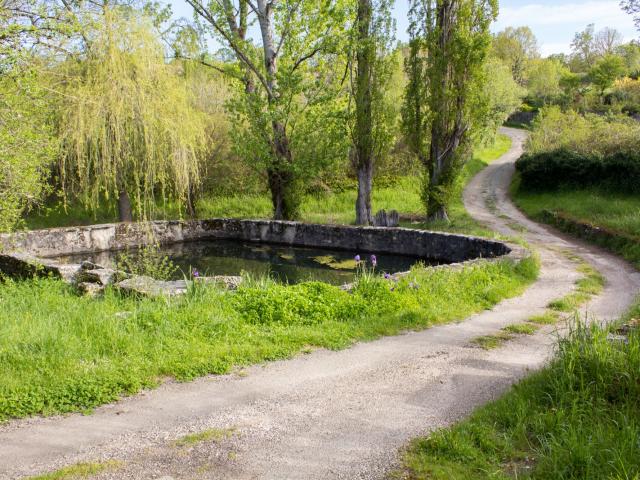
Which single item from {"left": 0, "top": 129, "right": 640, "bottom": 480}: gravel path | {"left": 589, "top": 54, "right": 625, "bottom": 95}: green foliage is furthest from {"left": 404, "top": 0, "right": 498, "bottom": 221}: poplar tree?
{"left": 589, "top": 54, "right": 625, "bottom": 95}: green foliage

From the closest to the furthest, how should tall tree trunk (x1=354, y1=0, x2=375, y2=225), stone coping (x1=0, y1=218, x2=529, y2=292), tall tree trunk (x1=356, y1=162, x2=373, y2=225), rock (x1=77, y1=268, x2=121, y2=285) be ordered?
rock (x1=77, y1=268, x2=121, y2=285)
stone coping (x1=0, y1=218, x2=529, y2=292)
tall tree trunk (x1=354, y1=0, x2=375, y2=225)
tall tree trunk (x1=356, y1=162, x2=373, y2=225)

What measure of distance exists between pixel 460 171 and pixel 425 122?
6.55ft

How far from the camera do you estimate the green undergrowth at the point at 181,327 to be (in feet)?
19.0

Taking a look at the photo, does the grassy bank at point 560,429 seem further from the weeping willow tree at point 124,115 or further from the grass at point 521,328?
the weeping willow tree at point 124,115

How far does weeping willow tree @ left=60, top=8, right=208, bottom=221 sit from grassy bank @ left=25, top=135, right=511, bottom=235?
2.97m

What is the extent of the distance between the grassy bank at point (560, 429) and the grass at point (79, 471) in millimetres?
2263

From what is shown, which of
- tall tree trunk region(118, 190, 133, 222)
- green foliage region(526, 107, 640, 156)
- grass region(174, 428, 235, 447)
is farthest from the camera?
green foliage region(526, 107, 640, 156)

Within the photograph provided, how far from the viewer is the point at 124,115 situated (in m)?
16.6

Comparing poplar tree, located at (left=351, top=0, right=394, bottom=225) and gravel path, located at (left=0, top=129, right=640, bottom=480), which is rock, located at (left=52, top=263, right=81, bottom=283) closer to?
gravel path, located at (left=0, top=129, right=640, bottom=480)

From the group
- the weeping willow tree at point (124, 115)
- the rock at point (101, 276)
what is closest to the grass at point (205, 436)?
the rock at point (101, 276)

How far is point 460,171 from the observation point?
18.8 m

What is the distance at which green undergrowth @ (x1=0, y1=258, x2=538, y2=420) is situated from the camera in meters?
5.80

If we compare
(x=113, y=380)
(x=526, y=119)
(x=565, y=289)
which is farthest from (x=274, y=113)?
(x=526, y=119)

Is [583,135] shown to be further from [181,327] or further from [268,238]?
[181,327]
